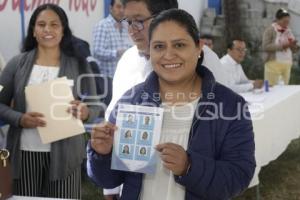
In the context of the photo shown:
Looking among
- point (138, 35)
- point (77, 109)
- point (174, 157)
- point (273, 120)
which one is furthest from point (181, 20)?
point (273, 120)

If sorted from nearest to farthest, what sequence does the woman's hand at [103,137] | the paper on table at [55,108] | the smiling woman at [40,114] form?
1. the woman's hand at [103,137]
2. the paper on table at [55,108]
3. the smiling woman at [40,114]

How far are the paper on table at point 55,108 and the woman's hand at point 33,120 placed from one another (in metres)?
0.02

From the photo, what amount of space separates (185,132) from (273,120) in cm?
285

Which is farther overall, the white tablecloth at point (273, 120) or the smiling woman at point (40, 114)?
the white tablecloth at point (273, 120)

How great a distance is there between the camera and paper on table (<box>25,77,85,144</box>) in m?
2.41

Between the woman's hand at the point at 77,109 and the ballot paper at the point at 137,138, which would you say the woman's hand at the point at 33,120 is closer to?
the woman's hand at the point at 77,109

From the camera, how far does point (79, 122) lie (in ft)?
8.09

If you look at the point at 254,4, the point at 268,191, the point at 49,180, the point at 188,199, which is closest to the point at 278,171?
the point at 268,191

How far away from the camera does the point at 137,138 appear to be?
61.7 inches

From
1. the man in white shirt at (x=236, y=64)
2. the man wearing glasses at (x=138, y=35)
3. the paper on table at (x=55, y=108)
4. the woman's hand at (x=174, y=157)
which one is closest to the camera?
the woman's hand at (x=174, y=157)

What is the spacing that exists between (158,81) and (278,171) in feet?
12.4

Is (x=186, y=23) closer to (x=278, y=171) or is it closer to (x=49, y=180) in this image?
(x=49, y=180)

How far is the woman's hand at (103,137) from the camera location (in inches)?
60.5

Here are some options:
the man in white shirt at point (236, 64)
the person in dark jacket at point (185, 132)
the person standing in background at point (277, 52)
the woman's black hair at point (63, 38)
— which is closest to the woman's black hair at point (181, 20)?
the person in dark jacket at point (185, 132)
